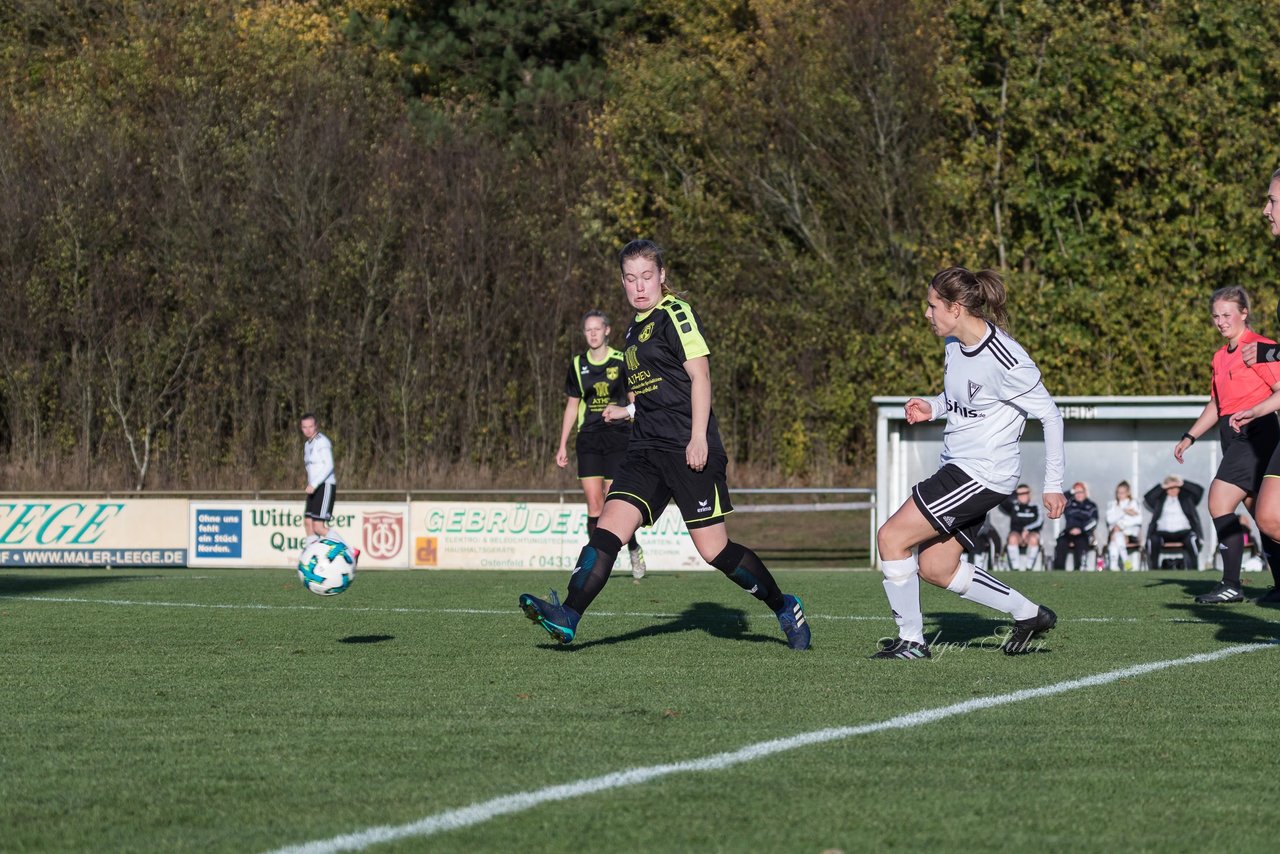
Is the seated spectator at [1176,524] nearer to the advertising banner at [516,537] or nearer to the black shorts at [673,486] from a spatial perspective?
the advertising banner at [516,537]

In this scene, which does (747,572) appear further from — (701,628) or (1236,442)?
(1236,442)

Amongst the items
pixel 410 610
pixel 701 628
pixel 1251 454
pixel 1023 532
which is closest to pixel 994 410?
pixel 701 628

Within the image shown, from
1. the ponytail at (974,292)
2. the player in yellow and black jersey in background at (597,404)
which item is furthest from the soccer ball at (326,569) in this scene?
the player in yellow and black jersey in background at (597,404)

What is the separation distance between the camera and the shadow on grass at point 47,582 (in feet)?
48.7

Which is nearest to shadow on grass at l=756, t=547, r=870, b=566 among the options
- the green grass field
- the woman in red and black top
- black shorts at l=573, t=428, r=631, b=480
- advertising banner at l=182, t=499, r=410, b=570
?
advertising banner at l=182, t=499, r=410, b=570

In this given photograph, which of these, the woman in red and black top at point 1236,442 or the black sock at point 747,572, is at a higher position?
the woman in red and black top at point 1236,442

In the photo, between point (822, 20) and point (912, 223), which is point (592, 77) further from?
point (912, 223)

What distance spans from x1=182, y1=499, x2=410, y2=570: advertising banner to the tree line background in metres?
10.3

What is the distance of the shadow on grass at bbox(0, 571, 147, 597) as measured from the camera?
1485 cm

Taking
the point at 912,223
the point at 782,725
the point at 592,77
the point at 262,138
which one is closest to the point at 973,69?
the point at 912,223

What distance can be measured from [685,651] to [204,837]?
15.0 ft

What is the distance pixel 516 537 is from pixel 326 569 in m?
13.8

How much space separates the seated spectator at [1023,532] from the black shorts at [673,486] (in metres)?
15.4

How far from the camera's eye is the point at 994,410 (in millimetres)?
7551
